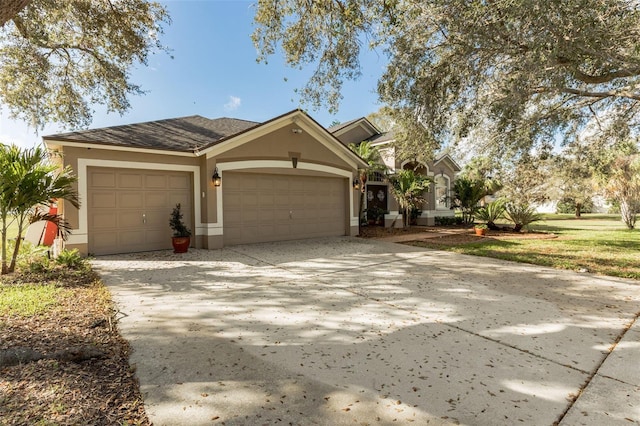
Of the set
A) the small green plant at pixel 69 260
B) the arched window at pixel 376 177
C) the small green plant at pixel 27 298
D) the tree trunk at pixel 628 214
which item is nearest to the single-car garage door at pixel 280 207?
the arched window at pixel 376 177

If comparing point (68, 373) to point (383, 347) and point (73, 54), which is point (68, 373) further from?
point (73, 54)

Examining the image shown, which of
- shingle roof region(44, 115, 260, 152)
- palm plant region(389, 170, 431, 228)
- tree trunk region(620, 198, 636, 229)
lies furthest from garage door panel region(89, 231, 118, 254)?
tree trunk region(620, 198, 636, 229)

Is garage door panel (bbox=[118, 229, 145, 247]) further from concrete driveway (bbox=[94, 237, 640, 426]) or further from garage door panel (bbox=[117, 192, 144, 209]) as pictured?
concrete driveway (bbox=[94, 237, 640, 426])

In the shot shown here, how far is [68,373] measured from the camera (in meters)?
2.77

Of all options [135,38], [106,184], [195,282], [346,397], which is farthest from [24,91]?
[346,397]

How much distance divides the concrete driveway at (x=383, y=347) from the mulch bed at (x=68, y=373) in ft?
0.59

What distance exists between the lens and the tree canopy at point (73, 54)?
30.8 ft

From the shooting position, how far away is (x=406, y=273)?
711cm

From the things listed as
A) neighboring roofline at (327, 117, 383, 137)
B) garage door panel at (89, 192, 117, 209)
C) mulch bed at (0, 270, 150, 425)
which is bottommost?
mulch bed at (0, 270, 150, 425)

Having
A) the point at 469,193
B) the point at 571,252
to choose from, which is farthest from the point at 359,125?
the point at 571,252

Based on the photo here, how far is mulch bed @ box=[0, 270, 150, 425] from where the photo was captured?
2262mm

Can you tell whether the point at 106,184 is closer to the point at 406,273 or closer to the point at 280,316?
the point at 280,316

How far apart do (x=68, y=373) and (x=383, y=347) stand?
2.93 m

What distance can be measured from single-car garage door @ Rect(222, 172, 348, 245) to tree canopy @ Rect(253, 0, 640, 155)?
353 centimetres
